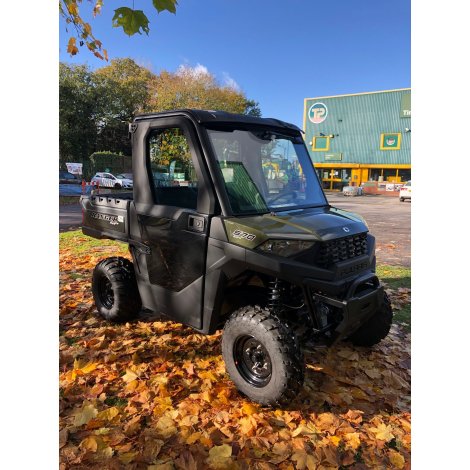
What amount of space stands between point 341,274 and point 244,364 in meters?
1.03

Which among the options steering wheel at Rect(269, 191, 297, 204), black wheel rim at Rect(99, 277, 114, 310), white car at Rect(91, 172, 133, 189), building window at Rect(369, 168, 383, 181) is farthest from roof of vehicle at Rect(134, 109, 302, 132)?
building window at Rect(369, 168, 383, 181)

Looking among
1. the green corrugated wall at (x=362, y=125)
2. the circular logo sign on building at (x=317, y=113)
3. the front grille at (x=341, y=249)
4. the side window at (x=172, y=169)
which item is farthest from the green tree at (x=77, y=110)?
the front grille at (x=341, y=249)

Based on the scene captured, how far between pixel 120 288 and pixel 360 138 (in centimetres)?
4067

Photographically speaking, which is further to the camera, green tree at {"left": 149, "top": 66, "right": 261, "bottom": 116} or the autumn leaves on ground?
green tree at {"left": 149, "top": 66, "right": 261, "bottom": 116}

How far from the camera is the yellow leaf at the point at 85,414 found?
2.69 meters

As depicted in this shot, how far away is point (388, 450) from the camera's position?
8.27 ft

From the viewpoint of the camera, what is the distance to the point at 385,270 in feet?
22.7

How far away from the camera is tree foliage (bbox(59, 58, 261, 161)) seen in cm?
3117

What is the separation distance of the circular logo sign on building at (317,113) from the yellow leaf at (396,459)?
42.7m

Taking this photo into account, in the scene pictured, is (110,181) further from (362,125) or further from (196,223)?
(196,223)

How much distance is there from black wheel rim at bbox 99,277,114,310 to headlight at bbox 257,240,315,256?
236 cm

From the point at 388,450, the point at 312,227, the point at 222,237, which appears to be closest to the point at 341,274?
the point at 312,227

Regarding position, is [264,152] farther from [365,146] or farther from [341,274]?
[365,146]

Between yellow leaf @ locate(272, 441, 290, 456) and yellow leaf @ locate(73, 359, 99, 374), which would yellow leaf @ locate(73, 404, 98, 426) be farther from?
yellow leaf @ locate(272, 441, 290, 456)
